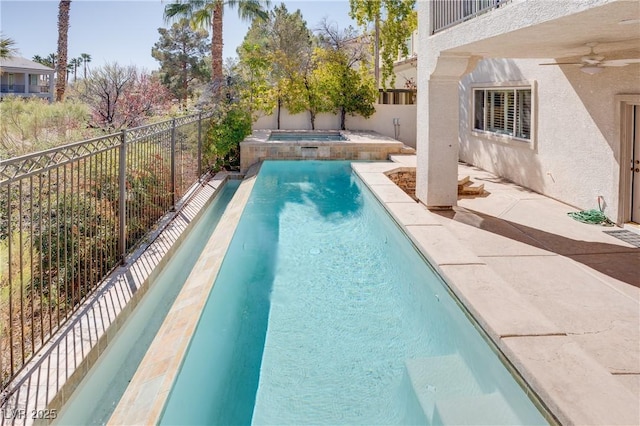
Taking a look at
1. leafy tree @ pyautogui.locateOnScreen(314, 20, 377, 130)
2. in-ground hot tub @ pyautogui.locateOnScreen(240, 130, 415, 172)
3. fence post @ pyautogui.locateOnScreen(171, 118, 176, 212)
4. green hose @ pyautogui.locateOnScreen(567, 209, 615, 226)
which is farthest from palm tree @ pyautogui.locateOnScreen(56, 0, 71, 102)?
green hose @ pyautogui.locateOnScreen(567, 209, 615, 226)

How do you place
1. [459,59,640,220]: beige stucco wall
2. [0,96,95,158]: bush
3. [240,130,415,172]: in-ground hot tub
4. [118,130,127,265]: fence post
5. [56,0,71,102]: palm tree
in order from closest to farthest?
[118,130,127,265]: fence post
[459,59,640,220]: beige stucco wall
[0,96,95,158]: bush
[240,130,415,172]: in-ground hot tub
[56,0,71,102]: palm tree

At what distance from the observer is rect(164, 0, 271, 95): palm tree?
61.9 feet

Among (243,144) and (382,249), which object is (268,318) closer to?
(382,249)

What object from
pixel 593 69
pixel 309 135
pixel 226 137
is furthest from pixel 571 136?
pixel 309 135

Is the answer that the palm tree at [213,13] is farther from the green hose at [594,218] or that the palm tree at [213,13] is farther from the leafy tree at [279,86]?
the green hose at [594,218]

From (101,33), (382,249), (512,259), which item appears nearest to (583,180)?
(512,259)

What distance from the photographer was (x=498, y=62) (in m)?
11.8

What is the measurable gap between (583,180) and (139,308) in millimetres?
8206

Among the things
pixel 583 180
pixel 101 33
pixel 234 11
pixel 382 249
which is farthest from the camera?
pixel 101 33

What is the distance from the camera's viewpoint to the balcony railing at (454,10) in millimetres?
6773

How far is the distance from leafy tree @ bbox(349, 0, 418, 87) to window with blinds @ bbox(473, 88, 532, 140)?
9078mm

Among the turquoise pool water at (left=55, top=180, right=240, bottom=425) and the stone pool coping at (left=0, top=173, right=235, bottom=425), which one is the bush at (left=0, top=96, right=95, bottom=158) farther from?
the turquoise pool water at (left=55, top=180, right=240, bottom=425)

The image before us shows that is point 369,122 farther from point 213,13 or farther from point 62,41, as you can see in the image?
point 62,41

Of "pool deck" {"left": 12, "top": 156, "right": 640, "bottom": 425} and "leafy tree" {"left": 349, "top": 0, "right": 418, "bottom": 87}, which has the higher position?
"leafy tree" {"left": 349, "top": 0, "right": 418, "bottom": 87}
